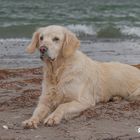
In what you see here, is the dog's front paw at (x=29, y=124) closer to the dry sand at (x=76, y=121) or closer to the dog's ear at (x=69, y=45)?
the dry sand at (x=76, y=121)

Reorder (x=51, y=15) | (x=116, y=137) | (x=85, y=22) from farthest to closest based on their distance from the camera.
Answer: (x=51, y=15) < (x=85, y=22) < (x=116, y=137)

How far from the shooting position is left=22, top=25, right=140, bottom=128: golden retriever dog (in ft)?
20.0

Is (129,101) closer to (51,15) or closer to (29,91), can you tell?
(29,91)

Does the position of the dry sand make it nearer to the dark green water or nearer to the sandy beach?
the sandy beach

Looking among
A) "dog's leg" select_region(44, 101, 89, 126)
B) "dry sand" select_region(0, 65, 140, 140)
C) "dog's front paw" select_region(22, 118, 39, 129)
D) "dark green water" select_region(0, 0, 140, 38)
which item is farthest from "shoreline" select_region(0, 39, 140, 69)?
"dog's front paw" select_region(22, 118, 39, 129)

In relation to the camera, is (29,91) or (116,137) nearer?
(116,137)

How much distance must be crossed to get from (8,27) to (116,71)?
15679mm

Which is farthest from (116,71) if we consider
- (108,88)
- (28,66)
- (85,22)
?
(85,22)

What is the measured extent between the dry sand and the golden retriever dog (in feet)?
0.45

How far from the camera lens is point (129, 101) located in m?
7.19

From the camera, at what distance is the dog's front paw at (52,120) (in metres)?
5.85

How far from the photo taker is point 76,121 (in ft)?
19.9

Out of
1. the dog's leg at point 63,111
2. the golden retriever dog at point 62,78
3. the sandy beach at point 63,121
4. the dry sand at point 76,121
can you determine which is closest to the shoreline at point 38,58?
the sandy beach at point 63,121

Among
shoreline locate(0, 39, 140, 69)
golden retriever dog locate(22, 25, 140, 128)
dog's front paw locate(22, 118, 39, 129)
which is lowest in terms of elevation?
shoreline locate(0, 39, 140, 69)
